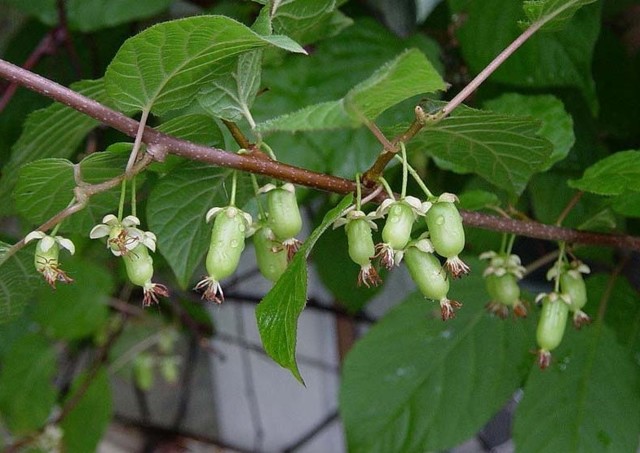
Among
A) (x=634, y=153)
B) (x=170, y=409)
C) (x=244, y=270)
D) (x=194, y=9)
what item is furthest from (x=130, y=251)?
(x=170, y=409)

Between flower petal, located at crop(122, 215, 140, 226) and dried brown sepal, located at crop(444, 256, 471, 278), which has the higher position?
flower petal, located at crop(122, 215, 140, 226)

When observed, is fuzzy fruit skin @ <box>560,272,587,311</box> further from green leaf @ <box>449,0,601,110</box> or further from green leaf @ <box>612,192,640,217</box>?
green leaf @ <box>449,0,601,110</box>

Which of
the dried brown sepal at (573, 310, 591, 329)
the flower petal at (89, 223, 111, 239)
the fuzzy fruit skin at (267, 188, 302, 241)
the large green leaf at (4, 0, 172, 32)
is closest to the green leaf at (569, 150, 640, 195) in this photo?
the dried brown sepal at (573, 310, 591, 329)

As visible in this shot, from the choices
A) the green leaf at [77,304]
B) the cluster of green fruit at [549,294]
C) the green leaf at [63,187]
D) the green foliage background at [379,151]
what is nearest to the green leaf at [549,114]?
the green foliage background at [379,151]

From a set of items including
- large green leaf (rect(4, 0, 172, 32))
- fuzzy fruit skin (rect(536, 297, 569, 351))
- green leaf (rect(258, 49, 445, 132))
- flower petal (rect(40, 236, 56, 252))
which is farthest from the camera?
large green leaf (rect(4, 0, 172, 32))

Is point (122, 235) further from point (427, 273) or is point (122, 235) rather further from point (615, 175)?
point (615, 175)

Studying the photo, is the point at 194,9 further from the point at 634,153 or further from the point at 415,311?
the point at 634,153

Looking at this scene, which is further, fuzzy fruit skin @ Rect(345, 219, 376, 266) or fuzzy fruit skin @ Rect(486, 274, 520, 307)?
fuzzy fruit skin @ Rect(486, 274, 520, 307)
